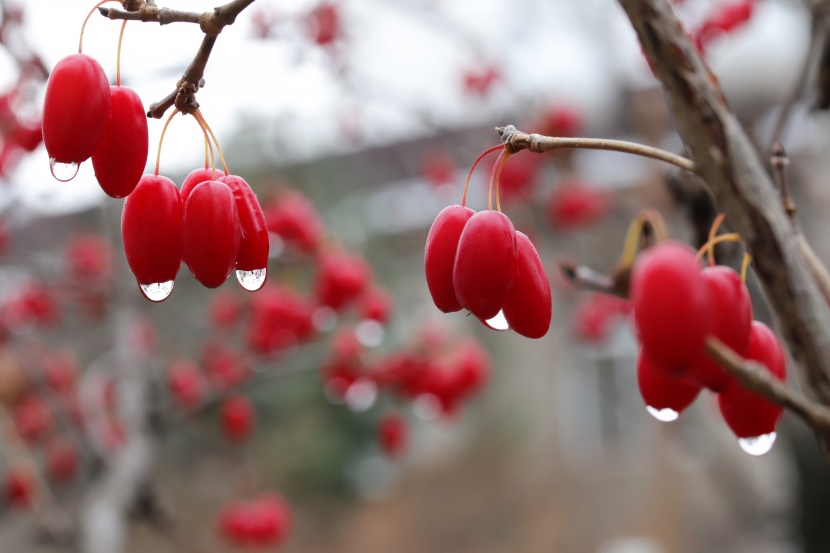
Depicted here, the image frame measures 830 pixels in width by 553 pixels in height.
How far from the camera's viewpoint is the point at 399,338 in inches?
231

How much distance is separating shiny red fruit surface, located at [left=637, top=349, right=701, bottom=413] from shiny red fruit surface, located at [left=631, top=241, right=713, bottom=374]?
141 mm

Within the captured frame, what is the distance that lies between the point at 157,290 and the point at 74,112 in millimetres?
149

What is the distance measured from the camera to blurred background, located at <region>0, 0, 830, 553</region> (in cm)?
232

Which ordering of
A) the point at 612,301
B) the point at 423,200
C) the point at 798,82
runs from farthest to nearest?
1. the point at 423,200
2. the point at 612,301
3. the point at 798,82

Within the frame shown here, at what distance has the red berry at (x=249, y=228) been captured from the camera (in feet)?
2.13

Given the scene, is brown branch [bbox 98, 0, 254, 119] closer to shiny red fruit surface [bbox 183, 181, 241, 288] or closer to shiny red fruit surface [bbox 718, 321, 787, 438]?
shiny red fruit surface [bbox 183, 181, 241, 288]

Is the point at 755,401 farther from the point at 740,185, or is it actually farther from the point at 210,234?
the point at 210,234

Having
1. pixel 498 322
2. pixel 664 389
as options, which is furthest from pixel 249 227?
pixel 664 389

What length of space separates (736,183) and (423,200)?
253 inches

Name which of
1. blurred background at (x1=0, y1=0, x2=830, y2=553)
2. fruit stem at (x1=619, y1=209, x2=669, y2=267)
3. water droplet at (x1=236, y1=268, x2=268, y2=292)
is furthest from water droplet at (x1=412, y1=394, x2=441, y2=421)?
water droplet at (x1=236, y1=268, x2=268, y2=292)

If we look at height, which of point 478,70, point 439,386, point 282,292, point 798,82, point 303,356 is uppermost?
point 798,82

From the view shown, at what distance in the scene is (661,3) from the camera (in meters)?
0.55

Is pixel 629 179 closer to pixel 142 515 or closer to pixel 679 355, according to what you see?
pixel 142 515

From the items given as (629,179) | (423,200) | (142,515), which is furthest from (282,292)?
(423,200)
